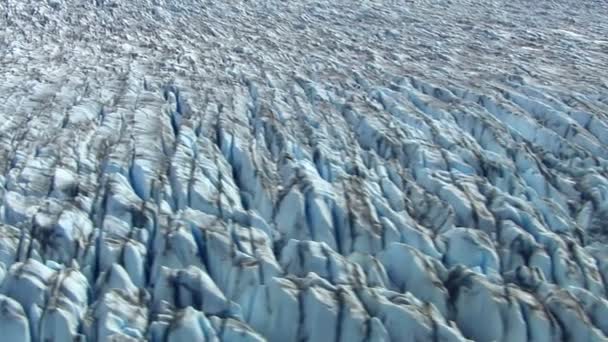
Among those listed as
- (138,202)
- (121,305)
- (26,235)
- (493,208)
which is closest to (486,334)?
(493,208)

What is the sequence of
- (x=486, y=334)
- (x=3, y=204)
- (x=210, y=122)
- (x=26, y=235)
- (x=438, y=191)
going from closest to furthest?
1. (x=486, y=334)
2. (x=26, y=235)
3. (x=3, y=204)
4. (x=438, y=191)
5. (x=210, y=122)

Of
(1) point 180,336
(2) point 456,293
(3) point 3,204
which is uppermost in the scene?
(2) point 456,293

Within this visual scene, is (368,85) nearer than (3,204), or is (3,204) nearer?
(3,204)

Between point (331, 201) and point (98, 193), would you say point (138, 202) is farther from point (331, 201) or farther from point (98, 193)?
point (331, 201)

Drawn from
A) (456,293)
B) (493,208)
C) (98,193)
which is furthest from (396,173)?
(98,193)

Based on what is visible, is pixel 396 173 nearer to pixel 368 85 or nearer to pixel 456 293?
pixel 456 293

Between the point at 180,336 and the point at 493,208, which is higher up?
the point at 493,208

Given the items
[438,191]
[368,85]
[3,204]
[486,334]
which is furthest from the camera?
[368,85]
